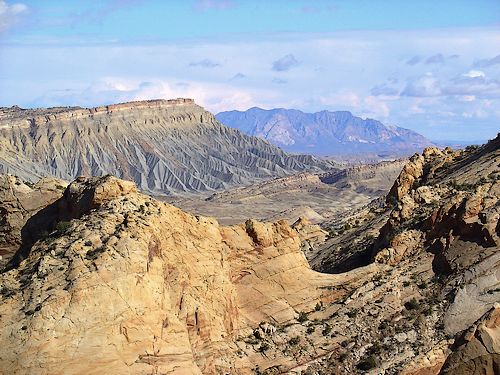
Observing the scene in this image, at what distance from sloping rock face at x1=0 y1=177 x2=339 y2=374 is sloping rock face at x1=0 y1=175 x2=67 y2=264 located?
223 cm

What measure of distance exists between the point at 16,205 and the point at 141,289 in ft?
40.7

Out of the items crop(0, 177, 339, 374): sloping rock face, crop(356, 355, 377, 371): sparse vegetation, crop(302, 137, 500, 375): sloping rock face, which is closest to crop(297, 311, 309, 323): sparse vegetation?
crop(0, 177, 339, 374): sloping rock face

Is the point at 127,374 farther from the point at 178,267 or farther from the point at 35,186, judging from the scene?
the point at 35,186

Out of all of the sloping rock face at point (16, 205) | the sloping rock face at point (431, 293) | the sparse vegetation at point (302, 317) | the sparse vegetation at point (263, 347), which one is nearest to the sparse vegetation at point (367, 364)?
the sloping rock face at point (431, 293)

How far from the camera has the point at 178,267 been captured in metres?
27.0

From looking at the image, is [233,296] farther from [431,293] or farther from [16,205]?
[16,205]

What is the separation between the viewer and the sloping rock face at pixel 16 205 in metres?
33.2

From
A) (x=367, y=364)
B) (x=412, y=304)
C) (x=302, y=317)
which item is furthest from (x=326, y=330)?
(x=412, y=304)

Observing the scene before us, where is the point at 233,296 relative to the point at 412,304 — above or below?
above

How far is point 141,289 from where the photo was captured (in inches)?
953

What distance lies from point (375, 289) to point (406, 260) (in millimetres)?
3018

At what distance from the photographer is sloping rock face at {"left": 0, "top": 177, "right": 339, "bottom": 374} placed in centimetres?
2250

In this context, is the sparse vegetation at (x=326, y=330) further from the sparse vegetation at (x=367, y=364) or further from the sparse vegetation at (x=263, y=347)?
the sparse vegetation at (x=263, y=347)

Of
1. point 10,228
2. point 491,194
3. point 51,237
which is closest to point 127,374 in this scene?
point 51,237
